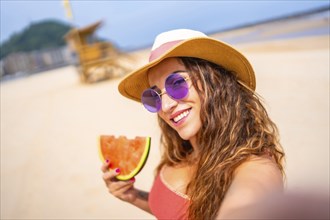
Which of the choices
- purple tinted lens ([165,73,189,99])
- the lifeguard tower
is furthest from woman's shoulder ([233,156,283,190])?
the lifeguard tower

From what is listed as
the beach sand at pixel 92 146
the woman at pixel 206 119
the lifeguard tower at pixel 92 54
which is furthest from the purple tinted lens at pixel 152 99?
the lifeguard tower at pixel 92 54

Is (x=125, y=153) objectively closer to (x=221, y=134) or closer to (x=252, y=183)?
(x=221, y=134)

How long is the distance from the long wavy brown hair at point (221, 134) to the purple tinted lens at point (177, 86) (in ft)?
0.23

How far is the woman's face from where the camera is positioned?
6.13ft

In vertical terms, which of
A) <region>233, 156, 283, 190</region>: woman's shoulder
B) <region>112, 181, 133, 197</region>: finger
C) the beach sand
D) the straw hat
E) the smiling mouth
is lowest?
the beach sand

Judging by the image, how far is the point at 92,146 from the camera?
682cm

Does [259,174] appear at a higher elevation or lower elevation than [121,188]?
higher

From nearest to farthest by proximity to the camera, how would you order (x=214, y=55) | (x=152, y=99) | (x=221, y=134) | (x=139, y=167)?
(x=221, y=134), (x=214, y=55), (x=152, y=99), (x=139, y=167)

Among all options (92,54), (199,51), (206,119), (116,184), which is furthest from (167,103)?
(92,54)

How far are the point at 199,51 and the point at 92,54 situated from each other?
16.6m

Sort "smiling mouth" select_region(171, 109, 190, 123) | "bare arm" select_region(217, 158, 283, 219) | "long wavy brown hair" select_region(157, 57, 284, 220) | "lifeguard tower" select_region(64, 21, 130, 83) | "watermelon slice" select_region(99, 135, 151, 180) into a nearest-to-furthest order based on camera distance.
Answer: "bare arm" select_region(217, 158, 283, 219) → "long wavy brown hair" select_region(157, 57, 284, 220) → "smiling mouth" select_region(171, 109, 190, 123) → "watermelon slice" select_region(99, 135, 151, 180) → "lifeguard tower" select_region(64, 21, 130, 83)

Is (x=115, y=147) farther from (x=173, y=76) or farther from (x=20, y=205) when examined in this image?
(x=20, y=205)

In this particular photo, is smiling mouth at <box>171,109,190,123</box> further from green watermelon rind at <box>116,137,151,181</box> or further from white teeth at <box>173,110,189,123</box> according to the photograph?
green watermelon rind at <box>116,137,151,181</box>

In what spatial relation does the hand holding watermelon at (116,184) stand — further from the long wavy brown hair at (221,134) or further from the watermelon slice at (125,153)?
the long wavy brown hair at (221,134)
